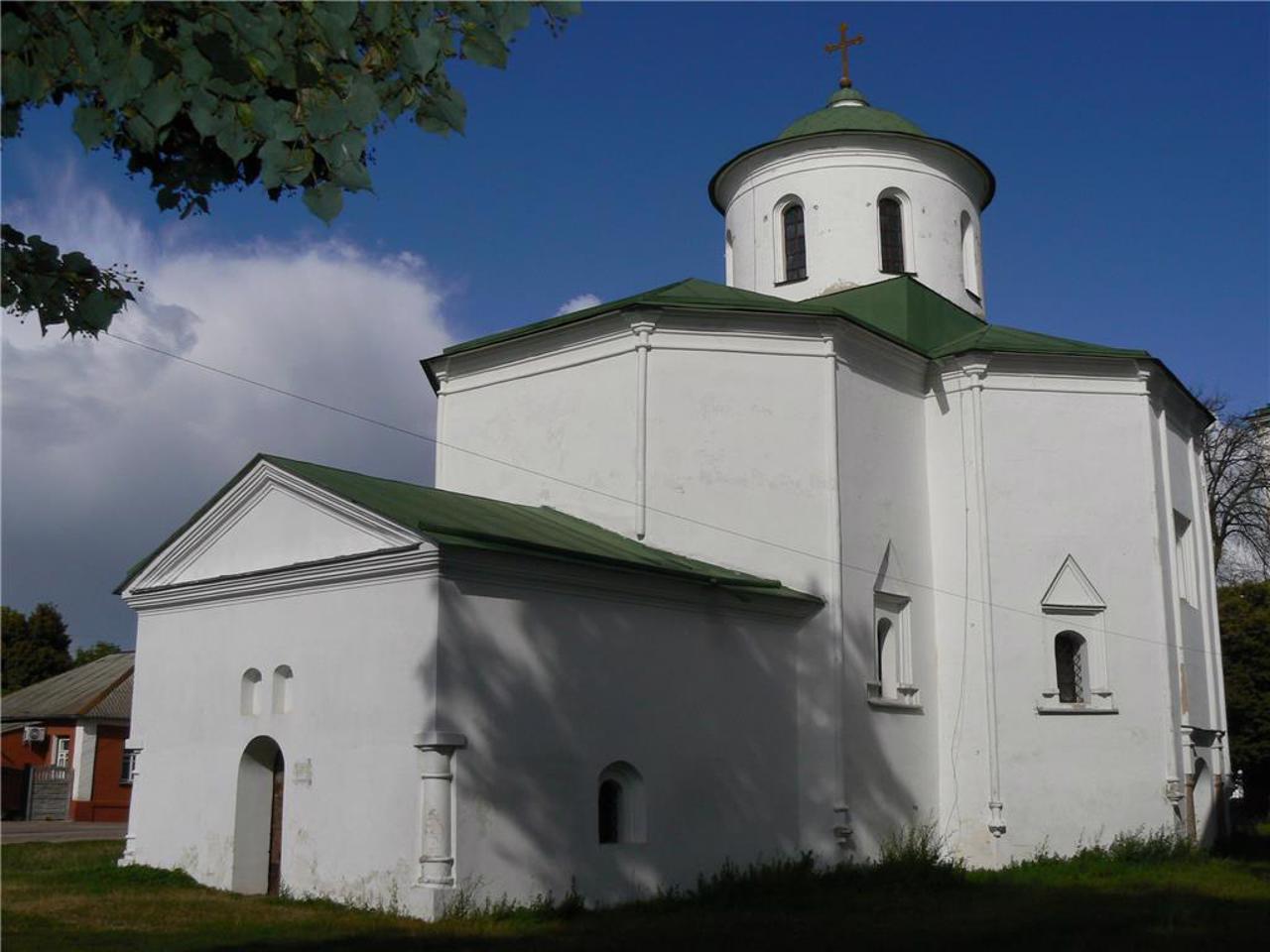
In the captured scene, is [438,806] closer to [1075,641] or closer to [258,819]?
[258,819]

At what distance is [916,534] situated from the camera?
17688 millimetres

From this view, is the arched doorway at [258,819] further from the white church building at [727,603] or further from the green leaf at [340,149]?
the green leaf at [340,149]

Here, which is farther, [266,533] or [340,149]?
[266,533]

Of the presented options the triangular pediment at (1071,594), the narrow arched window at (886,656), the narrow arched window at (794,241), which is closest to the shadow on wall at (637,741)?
the narrow arched window at (886,656)

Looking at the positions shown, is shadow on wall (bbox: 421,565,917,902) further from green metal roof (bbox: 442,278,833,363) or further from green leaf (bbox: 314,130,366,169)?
green leaf (bbox: 314,130,366,169)

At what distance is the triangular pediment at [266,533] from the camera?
508 inches

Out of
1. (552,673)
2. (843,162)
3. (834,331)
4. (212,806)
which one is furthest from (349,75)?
(843,162)

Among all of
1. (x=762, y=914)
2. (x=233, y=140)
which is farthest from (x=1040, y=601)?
(x=233, y=140)

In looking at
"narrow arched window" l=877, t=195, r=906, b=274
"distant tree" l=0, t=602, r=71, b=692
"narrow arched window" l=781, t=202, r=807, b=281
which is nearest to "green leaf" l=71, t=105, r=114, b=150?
"narrow arched window" l=781, t=202, r=807, b=281

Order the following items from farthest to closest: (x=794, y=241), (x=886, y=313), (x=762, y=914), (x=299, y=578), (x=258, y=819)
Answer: (x=794, y=241) < (x=886, y=313) < (x=258, y=819) < (x=299, y=578) < (x=762, y=914)

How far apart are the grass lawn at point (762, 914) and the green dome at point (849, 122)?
1204cm

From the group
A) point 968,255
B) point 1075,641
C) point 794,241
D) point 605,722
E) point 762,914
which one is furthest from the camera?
point 968,255

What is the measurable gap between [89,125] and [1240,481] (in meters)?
30.5

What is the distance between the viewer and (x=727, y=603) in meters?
14.7
